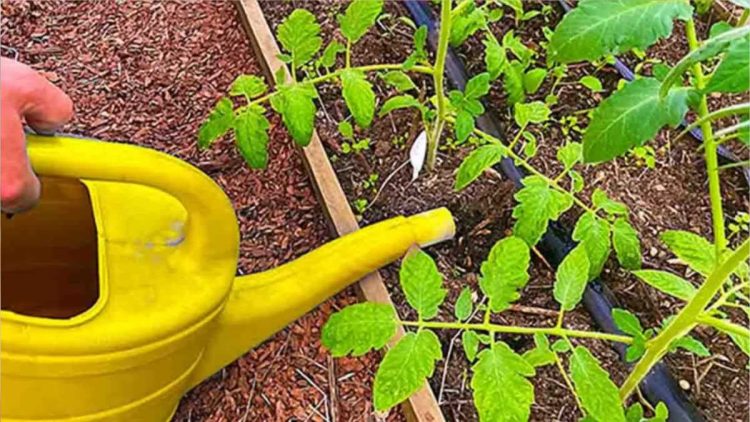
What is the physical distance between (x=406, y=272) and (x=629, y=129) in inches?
12.2

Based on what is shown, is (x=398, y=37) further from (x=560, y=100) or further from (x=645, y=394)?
(x=645, y=394)

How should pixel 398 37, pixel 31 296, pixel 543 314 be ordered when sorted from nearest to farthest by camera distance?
pixel 31 296, pixel 543 314, pixel 398 37

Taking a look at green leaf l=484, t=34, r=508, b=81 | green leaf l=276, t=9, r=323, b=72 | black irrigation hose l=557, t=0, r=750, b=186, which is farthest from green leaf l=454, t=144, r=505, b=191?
black irrigation hose l=557, t=0, r=750, b=186

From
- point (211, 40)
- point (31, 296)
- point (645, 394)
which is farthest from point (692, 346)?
point (211, 40)

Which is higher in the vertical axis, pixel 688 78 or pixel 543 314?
pixel 688 78

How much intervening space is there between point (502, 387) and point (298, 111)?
0.48m

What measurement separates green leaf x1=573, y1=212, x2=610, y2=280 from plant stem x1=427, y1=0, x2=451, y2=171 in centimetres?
30

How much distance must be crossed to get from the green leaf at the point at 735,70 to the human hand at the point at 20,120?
61cm

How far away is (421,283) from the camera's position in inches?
38.9

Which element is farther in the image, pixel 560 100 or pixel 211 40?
pixel 211 40

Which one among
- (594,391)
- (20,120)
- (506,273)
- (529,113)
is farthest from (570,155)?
(20,120)

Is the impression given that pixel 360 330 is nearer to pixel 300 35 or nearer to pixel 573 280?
pixel 573 280

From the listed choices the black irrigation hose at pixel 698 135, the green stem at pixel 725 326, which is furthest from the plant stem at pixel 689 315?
the black irrigation hose at pixel 698 135

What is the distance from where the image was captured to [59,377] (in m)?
0.93
